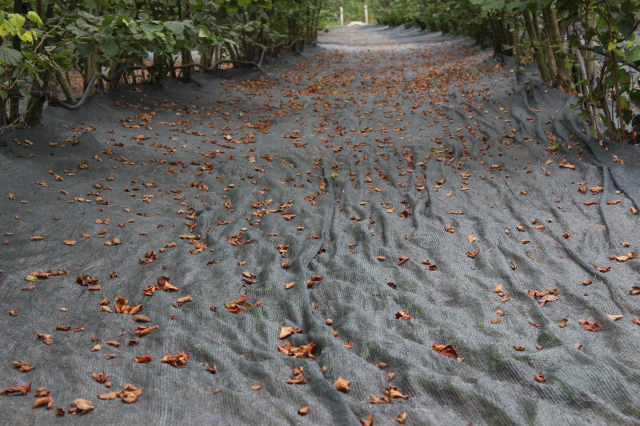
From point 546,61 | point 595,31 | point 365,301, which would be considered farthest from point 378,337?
point 546,61

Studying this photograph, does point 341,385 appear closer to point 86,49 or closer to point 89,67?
point 86,49

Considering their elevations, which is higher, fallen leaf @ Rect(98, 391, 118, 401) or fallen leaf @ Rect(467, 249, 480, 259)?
fallen leaf @ Rect(98, 391, 118, 401)

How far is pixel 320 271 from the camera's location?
105 inches

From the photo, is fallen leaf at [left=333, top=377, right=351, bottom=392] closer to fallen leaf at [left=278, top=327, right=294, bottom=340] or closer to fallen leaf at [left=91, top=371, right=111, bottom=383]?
fallen leaf at [left=278, top=327, right=294, bottom=340]

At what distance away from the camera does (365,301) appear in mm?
2344

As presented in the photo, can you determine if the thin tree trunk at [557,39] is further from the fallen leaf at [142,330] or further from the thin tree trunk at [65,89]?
the thin tree trunk at [65,89]

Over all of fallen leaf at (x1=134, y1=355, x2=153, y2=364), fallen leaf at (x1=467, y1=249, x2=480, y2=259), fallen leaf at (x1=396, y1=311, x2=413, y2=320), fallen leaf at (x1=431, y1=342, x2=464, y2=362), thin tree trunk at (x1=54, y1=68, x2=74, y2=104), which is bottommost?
fallen leaf at (x1=431, y1=342, x2=464, y2=362)

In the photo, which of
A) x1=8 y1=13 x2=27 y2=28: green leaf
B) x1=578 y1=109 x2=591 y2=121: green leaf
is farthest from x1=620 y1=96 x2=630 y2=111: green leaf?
x1=8 y1=13 x2=27 y2=28: green leaf

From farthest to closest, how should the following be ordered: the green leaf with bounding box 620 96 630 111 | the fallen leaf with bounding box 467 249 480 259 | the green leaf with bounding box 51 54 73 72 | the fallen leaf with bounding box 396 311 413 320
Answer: the green leaf with bounding box 620 96 630 111
the green leaf with bounding box 51 54 73 72
the fallen leaf with bounding box 467 249 480 259
the fallen leaf with bounding box 396 311 413 320

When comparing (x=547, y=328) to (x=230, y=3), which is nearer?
(x=547, y=328)

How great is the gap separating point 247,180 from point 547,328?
274 centimetres

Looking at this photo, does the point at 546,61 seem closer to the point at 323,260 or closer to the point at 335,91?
the point at 335,91

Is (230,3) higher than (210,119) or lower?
higher

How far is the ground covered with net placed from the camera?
1687 mm
